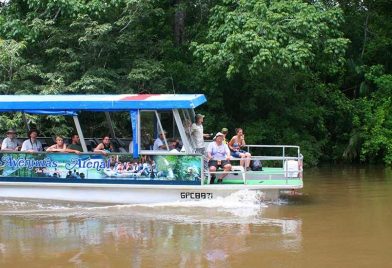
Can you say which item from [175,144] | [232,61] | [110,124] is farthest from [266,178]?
[232,61]

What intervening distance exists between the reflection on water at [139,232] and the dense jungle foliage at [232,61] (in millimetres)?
3320

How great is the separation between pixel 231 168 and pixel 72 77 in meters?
8.40

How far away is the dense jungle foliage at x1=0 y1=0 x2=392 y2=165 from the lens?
1705 cm

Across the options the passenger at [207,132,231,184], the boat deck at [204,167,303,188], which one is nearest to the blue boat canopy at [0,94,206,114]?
the passenger at [207,132,231,184]

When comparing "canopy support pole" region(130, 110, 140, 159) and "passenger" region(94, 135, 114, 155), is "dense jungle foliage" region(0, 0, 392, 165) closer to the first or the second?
"passenger" region(94, 135, 114, 155)

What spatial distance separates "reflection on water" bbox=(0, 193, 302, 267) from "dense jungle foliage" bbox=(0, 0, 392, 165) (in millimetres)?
3320

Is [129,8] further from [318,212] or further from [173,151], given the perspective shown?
[318,212]

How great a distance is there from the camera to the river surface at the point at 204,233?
7574 millimetres

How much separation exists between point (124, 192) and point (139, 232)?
8.42 feet

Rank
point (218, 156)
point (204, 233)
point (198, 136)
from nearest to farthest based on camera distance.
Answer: point (204, 233) → point (218, 156) → point (198, 136)

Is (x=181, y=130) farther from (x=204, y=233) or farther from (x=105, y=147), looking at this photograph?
(x=204, y=233)

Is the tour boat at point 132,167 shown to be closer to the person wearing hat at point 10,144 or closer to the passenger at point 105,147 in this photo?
the passenger at point 105,147

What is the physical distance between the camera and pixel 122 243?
845 centimetres

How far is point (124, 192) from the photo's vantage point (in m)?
11.7
